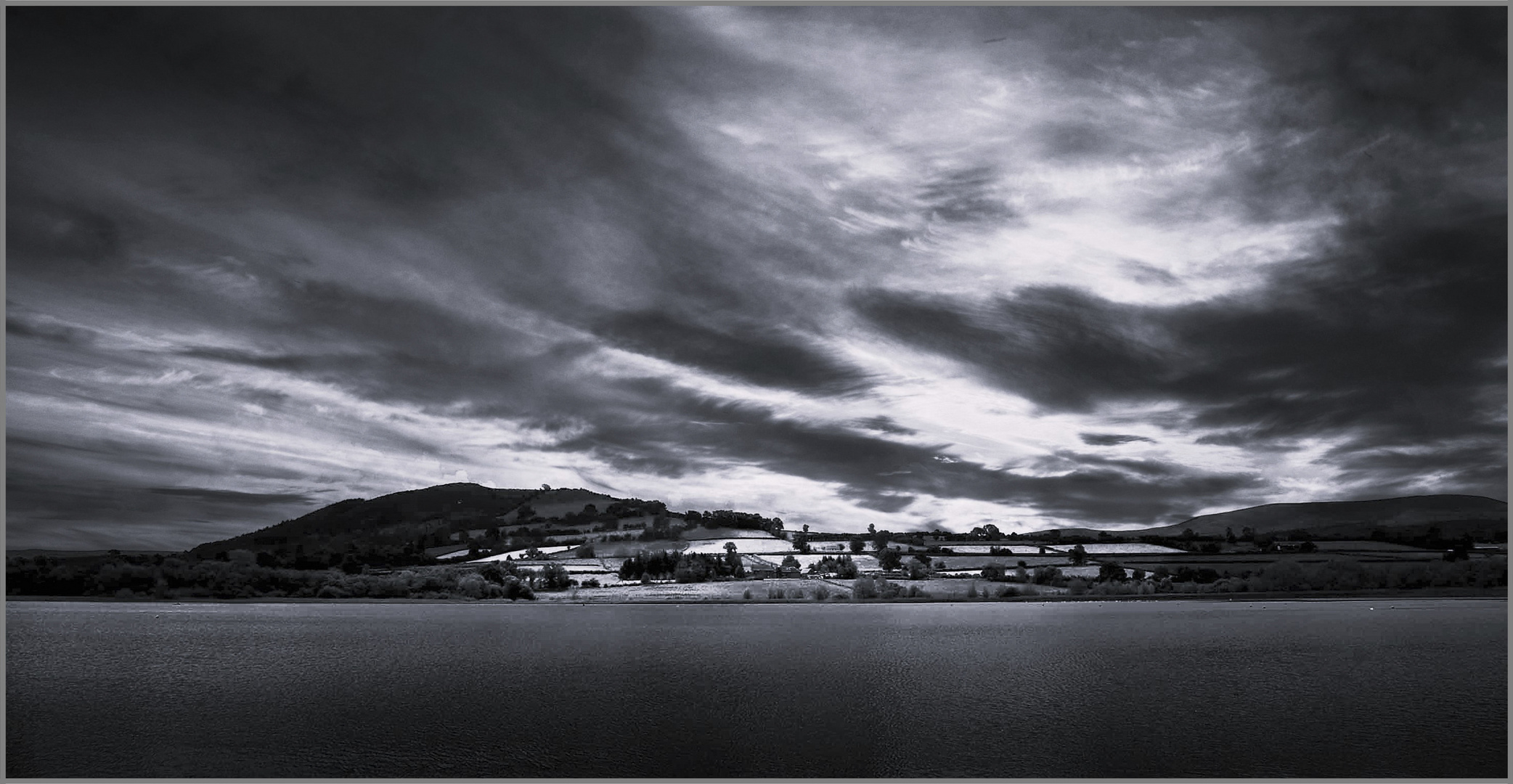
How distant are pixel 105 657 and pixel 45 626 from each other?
2693 inches

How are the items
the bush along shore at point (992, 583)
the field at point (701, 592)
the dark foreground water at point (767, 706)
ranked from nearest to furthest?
the dark foreground water at point (767, 706) → the field at point (701, 592) → the bush along shore at point (992, 583)

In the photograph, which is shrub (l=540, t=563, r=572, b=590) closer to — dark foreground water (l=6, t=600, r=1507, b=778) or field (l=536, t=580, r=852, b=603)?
field (l=536, t=580, r=852, b=603)

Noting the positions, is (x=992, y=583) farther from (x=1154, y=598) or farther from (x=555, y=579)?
(x=555, y=579)

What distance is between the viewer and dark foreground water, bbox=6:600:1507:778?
3050 centimetres

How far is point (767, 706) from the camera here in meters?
42.2

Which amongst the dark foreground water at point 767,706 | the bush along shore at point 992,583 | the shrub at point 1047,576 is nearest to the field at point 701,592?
the bush along shore at point 992,583

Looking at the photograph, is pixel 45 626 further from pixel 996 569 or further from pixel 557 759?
pixel 996 569

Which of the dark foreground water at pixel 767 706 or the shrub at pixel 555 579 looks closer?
the dark foreground water at pixel 767 706

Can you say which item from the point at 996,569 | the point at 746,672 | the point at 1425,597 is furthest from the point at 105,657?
the point at 1425,597

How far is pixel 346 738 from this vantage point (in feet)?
114

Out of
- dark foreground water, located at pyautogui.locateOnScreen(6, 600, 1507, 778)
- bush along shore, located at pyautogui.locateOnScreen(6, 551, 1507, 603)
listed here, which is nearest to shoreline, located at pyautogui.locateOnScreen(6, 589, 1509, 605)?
bush along shore, located at pyautogui.locateOnScreen(6, 551, 1507, 603)

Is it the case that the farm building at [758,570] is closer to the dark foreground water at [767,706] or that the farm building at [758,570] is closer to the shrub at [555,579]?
the shrub at [555,579]

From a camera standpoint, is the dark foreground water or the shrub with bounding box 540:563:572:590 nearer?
the dark foreground water

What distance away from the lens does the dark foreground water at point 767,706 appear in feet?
100
